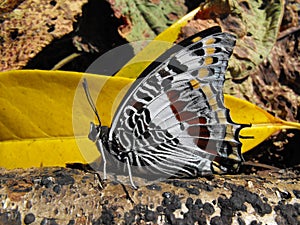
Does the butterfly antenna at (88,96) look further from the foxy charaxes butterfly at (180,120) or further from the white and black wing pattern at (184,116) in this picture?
the white and black wing pattern at (184,116)

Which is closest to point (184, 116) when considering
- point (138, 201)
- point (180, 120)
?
point (180, 120)

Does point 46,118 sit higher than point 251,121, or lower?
higher

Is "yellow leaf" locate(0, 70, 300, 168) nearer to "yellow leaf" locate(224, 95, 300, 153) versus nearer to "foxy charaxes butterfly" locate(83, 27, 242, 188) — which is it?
"foxy charaxes butterfly" locate(83, 27, 242, 188)

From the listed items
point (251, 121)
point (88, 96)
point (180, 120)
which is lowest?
point (251, 121)

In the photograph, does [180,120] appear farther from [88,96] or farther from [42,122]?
[42,122]

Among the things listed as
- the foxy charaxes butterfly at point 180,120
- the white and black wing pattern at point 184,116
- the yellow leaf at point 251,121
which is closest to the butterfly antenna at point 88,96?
the foxy charaxes butterfly at point 180,120

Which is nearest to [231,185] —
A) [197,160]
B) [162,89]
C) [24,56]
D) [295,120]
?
[197,160]
